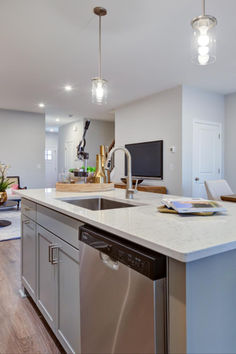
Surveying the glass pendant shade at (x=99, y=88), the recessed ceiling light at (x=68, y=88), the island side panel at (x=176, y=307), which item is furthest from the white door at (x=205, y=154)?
the island side panel at (x=176, y=307)

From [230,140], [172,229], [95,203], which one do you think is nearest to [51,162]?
[230,140]

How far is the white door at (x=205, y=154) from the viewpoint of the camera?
16.0 ft

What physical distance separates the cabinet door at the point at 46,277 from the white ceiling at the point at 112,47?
83.4 inches

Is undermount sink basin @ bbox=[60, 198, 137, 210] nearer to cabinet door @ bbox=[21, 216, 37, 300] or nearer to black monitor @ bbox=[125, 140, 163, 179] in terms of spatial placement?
cabinet door @ bbox=[21, 216, 37, 300]

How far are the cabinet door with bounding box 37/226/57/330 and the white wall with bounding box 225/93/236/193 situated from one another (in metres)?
4.51

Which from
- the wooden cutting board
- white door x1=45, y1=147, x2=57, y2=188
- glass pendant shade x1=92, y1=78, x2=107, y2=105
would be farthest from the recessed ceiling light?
white door x1=45, y1=147, x2=57, y2=188

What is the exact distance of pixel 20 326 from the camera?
71.0 inches

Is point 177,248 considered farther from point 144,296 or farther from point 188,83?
point 188,83

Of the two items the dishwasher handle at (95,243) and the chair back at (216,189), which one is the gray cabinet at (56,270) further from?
the chair back at (216,189)

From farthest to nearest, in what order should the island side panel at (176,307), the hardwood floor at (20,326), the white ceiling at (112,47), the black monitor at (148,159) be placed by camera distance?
the black monitor at (148,159) → the white ceiling at (112,47) → the hardwood floor at (20,326) → the island side panel at (176,307)

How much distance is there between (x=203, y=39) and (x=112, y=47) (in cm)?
171

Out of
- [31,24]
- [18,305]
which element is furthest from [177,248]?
[31,24]

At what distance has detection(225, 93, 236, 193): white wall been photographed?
5.21 metres

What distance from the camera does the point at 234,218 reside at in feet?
3.75
